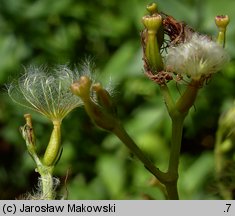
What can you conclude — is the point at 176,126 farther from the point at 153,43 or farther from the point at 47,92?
the point at 47,92

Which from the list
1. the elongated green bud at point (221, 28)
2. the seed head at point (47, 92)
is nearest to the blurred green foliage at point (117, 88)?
the seed head at point (47, 92)

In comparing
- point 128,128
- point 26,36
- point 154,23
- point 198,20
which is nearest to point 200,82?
point 154,23

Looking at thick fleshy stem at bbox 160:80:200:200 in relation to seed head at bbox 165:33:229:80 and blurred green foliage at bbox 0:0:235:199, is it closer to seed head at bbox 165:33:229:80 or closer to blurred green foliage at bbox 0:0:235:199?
seed head at bbox 165:33:229:80

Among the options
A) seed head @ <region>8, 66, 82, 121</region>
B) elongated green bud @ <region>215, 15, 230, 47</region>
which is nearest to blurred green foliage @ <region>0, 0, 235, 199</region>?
seed head @ <region>8, 66, 82, 121</region>

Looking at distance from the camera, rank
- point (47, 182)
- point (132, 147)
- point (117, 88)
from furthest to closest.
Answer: point (117, 88), point (47, 182), point (132, 147)

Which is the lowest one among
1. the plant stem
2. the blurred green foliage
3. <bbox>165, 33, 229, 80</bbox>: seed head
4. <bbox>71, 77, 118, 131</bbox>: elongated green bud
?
the plant stem

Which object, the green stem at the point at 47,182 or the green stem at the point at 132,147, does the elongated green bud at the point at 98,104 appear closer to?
the green stem at the point at 132,147

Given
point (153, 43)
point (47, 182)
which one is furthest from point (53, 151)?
point (153, 43)
